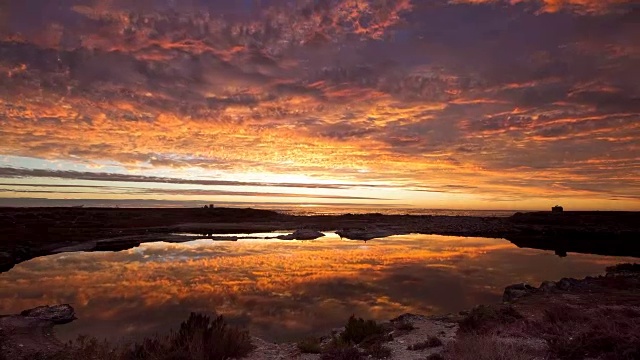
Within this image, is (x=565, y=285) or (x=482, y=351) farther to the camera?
(x=565, y=285)

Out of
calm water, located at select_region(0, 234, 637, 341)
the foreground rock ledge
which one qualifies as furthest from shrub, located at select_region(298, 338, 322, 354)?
the foreground rock ledge

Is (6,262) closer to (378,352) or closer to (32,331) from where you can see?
(32,331)

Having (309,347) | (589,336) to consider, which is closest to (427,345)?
(309,347)

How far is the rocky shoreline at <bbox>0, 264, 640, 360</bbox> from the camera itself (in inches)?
366

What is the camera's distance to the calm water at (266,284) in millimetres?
15375

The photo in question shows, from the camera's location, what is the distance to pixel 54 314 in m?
14.6

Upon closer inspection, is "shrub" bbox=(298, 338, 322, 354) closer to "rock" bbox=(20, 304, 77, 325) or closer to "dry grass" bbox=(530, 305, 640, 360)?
"dry grass" bbox=(530, 305, 640, 360)

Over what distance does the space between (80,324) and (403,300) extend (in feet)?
44.2

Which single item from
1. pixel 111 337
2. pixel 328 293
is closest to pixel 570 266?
pixel 328 293

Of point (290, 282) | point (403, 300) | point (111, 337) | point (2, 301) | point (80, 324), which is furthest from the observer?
point (290, 282)

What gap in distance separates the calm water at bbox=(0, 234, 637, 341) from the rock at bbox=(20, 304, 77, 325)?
53 cm

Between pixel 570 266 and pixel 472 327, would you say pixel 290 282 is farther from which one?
pixel 570 266

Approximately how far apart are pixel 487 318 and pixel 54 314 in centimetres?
1557

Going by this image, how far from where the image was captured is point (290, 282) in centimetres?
2195
